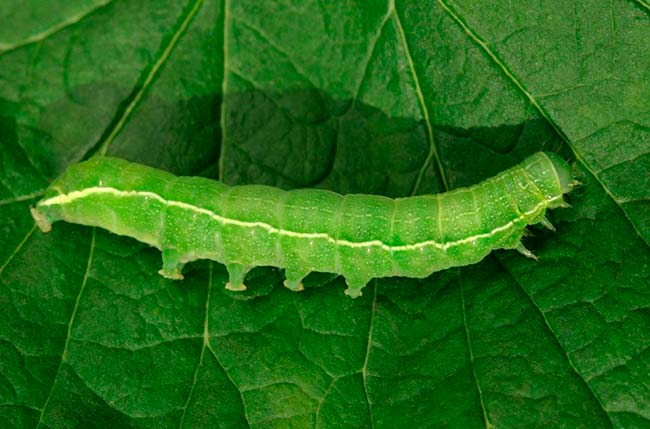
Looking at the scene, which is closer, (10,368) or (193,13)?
(10,368)

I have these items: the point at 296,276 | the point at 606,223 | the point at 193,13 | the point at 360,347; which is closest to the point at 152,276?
the point at 296,276

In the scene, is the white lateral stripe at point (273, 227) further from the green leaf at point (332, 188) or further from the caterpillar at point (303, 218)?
the green leaf at point (332, 188)

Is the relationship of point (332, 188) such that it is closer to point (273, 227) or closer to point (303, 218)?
point (303, 218)

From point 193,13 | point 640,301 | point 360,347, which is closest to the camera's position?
point 640,301

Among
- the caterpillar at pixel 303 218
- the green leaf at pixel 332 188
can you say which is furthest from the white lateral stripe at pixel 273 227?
the green leaf at pixel 332 188

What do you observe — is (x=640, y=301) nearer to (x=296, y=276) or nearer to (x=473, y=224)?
(x=473, y=224)

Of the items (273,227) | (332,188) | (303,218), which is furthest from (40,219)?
(332,188)
